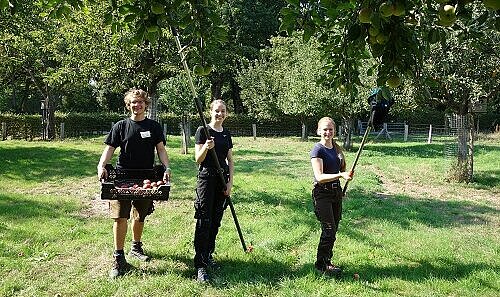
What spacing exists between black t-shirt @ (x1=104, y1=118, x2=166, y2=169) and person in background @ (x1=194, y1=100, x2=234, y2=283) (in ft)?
1.78

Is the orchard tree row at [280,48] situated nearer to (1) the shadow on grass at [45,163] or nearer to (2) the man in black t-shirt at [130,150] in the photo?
(2) the man in black t-shirt at [130,150]

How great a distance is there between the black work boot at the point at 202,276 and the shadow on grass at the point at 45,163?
7809 mm

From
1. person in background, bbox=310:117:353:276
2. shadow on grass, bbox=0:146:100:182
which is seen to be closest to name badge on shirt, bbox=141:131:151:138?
person in background, bbox=310:117:353:276

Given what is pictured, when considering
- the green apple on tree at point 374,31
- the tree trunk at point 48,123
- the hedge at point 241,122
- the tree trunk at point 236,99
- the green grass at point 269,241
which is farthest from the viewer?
the tree trunk at point 236,99

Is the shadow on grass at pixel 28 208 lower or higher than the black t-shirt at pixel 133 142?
lower

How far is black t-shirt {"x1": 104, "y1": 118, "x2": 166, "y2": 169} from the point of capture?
4.59m

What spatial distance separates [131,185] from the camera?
443 cm

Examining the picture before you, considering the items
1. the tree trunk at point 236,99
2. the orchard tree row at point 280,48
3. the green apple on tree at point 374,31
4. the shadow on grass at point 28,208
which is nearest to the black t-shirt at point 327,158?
the orchard tree row at point 280,48

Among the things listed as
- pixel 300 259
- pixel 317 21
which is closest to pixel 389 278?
pixel 300 259

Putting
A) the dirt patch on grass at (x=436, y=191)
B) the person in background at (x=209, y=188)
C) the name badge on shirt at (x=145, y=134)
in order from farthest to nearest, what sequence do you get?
the dirt patch on grass at (x=436, y=191) → the name badge on shirt at (x=145, y=134) → the person in background at (x=209, y=188)

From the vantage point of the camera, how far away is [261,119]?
105ft

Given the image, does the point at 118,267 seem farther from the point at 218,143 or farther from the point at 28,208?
the point at 28,208

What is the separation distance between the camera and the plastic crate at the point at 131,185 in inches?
164

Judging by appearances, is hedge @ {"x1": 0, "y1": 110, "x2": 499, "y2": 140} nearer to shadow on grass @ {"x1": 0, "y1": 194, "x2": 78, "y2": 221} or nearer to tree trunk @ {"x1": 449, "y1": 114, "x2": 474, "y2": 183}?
tree trunk @ {"x1": 449, "y1": 114, "x2": 474, "y2": 183}
